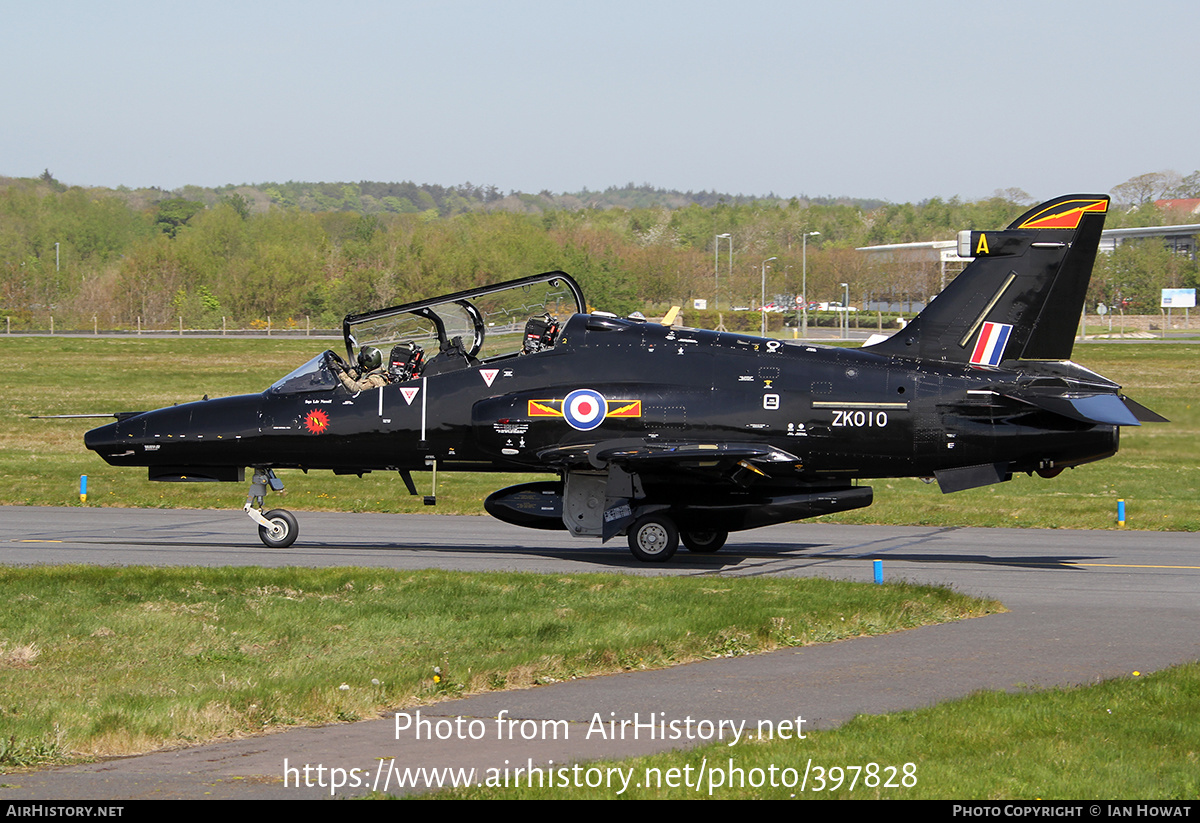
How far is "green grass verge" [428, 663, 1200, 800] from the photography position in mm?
7371

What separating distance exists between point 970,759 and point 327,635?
666 cm

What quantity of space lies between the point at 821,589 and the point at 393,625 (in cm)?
523

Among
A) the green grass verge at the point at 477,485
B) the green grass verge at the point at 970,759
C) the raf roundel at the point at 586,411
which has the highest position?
the raf roundel at the point at 586,411

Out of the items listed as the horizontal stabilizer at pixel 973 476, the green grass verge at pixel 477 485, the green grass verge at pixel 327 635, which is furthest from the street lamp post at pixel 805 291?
the green grass verge at pixel 327 635

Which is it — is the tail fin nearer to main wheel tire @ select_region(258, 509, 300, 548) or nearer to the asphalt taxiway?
the asphalt taxiway

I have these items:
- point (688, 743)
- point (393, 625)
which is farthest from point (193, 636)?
point (688, 743)

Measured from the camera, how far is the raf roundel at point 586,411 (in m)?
17.6

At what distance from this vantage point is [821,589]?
1447 cm

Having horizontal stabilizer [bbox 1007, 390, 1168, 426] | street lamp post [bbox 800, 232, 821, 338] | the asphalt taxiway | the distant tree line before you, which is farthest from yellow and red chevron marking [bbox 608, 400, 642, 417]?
street lamp post [bbox 800, 232, 821, 338]

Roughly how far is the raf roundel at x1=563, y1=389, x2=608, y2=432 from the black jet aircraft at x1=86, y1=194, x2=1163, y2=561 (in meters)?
0.02

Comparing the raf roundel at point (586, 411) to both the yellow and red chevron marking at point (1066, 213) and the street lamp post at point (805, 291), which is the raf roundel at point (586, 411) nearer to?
the yellow and red chevron marking at point (1066, 213)

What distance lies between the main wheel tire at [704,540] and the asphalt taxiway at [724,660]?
194mm

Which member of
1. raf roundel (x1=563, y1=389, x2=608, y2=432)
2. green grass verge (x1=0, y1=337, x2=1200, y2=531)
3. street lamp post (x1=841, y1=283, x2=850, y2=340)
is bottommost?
green grass verge (x1=0, y1=337, x2=1200, y2=531)

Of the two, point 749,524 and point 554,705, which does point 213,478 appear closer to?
point 749,524
